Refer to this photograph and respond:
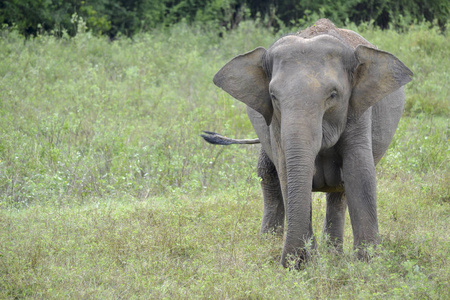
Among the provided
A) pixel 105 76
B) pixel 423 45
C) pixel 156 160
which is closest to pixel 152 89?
pixel 105 76

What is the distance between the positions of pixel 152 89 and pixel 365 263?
25.1ft

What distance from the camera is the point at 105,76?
12523mm

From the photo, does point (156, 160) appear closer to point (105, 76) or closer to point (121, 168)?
point (121, 168)

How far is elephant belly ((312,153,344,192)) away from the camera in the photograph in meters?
5.24

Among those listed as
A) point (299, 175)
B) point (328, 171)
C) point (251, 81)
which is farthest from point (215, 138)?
point (299, 175)

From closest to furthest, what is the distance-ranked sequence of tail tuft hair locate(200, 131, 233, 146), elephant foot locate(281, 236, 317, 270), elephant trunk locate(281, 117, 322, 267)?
elephant trunk locate(281, 117, 322, 267)
elephant foot locate(281, 236, 317, 270)
tail tuft hair locate(200, 131, 233, 146)

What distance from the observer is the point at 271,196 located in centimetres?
623

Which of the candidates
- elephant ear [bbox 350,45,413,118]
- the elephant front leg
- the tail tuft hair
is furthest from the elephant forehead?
the tail tuft hair

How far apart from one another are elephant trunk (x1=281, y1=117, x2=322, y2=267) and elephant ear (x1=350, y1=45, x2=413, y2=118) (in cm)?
59

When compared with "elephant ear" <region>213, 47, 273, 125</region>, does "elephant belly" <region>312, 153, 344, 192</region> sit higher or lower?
lower

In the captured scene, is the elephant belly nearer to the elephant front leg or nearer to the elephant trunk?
the elephant front leg

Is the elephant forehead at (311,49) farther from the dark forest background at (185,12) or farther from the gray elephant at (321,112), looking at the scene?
the dark forest background at (185,12)

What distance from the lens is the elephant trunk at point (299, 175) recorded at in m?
4.52

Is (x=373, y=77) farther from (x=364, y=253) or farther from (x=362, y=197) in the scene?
(x=364, y=253)
